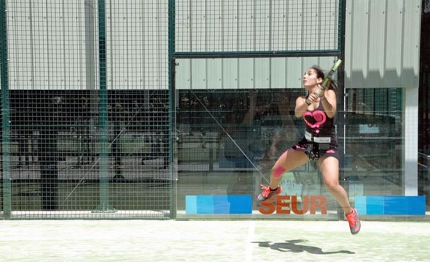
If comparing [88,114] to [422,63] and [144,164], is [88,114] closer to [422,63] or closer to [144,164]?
[144,164]

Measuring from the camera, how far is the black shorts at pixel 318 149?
7035 millimetres

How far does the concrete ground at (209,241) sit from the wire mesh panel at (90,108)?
0.43 meters

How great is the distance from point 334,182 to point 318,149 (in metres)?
0.45

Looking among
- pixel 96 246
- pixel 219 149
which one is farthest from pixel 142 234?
pixel 219 149

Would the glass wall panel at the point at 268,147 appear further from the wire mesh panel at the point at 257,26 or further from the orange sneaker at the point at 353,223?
the orange sneaker at the point at 353,223

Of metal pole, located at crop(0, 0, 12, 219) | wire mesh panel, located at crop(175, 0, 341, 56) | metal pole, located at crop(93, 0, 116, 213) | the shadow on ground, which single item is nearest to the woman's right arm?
the shadow on ground

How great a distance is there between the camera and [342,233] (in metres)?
8.17

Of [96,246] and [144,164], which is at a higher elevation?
[144,164]

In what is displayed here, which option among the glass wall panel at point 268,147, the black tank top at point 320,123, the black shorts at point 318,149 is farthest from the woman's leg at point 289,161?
the glass wall panel at point 268,147

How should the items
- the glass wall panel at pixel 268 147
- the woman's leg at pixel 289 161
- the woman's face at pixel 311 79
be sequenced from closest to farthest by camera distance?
the woman's face at pixel 311 79, the woman's leg at pixel 289 161, the glass wall panel at pixel 268 147

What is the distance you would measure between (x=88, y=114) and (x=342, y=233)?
401 centimetres

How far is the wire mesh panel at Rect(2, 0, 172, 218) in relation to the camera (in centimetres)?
916

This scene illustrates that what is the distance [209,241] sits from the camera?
7.70 meters

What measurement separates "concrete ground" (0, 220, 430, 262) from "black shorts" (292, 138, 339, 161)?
3.59 ft
